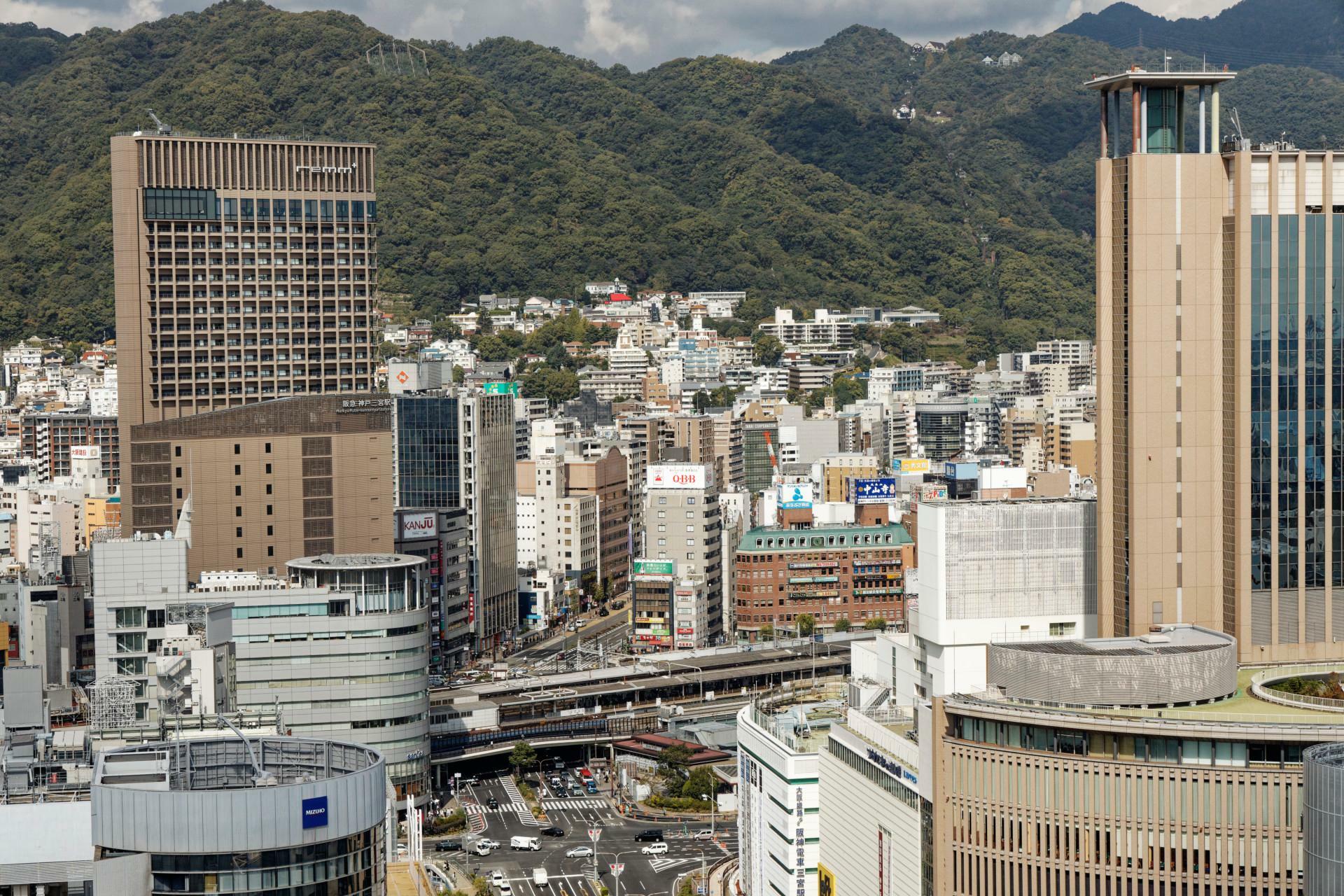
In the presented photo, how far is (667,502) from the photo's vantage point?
353 feet

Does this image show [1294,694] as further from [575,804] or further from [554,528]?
[554,528]

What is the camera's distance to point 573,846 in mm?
75438

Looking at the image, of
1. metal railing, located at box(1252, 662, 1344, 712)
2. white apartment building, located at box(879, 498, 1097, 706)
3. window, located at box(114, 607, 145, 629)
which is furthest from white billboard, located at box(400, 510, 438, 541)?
metal railing, located at box(1252, 662, 1344, 712)

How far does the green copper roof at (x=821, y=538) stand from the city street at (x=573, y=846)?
2658cm

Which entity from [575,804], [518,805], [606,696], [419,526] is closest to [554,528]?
[419,526]

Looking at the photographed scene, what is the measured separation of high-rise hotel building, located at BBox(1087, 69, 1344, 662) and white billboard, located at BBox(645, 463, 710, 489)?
5411cm

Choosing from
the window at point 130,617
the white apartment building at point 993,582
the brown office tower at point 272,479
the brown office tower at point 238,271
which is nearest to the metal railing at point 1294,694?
the white apartment building at point 993,582

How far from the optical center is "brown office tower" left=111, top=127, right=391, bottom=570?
305ft

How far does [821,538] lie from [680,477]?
7536 mm

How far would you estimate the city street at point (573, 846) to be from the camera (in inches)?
2776

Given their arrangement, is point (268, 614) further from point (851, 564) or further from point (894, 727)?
point (851, 564)

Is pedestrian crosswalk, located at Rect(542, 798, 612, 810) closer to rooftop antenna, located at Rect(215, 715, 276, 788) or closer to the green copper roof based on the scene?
the green copper roof

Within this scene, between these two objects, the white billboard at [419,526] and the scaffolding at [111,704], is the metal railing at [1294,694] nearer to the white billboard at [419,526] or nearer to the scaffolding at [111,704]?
the scaffolding at [111,704]

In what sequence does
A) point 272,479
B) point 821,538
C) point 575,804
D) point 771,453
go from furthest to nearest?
point 771,453
point 821,538
point 272,479
point 575,804
